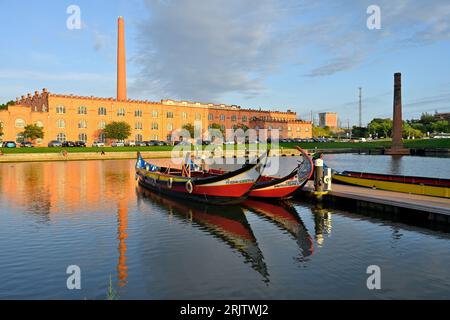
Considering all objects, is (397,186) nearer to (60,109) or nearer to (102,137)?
(60,109)

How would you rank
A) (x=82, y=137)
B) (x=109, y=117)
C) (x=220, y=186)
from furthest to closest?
(x=109, y=117), (x=82, y=137), (x=220, y=186)

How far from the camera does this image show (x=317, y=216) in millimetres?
22438

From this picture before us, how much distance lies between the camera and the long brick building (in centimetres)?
8231

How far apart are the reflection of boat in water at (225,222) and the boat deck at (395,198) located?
7132mm

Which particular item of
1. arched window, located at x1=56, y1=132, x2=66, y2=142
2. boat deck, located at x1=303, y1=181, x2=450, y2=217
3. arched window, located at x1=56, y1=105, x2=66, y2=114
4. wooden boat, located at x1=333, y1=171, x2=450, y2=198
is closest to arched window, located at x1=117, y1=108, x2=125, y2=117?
arched window, located at x1=56, y1=105, x2=66, y2=114

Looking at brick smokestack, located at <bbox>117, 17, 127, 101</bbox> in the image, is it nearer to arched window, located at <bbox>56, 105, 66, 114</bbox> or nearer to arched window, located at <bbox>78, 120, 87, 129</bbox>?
arched window, located at <bbox>78, 120, 87, 129</bbox>

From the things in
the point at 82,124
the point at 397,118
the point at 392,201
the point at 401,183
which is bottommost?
the point at 392,201

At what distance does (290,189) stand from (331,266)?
1371 cm

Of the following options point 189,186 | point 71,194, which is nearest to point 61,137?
point 71,194

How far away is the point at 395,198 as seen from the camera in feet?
72.9

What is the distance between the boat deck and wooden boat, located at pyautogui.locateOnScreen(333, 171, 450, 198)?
544 mm

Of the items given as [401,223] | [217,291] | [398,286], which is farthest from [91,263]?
[401,223]

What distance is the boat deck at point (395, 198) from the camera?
62.6 feet

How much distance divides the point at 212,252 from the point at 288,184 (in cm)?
1284
